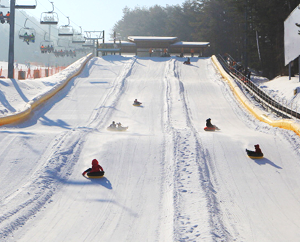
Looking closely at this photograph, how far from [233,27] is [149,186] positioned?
62898mm

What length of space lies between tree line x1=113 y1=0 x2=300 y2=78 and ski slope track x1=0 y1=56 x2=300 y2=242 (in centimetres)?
2492

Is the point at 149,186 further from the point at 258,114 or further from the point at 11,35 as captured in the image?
the point at 11,35

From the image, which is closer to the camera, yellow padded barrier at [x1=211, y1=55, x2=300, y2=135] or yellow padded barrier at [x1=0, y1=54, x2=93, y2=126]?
yellow padded barrier at [x1=211, y1=55, x2=300, y2=135]

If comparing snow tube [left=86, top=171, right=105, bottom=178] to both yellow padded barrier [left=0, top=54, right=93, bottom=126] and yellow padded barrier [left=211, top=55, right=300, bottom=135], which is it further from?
yellow padded barrier [left=0, top=54, right=93, bottom=126]

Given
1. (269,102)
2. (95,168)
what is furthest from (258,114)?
(95,168)

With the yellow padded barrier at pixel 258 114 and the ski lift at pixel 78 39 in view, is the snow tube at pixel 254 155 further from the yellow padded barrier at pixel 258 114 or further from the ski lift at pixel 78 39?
the ski lift at pixel 78 39

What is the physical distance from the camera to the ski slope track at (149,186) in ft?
22.4

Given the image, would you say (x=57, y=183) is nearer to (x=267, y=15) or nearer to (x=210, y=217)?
(x=210, y=217)

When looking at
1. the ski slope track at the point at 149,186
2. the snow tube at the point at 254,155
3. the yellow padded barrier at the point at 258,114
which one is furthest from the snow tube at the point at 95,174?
the yellow padded barrier at the point at 258,114

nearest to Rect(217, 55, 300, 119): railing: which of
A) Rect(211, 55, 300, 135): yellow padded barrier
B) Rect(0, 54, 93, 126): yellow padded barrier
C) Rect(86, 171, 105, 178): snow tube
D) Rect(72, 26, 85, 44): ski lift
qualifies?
Rect(211, 55, 300, 135): yellow padded barrier

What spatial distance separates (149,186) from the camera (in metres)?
8.95

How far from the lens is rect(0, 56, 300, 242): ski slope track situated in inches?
268

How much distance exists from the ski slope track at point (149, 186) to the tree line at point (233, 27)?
24.9m

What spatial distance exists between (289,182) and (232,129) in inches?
280
